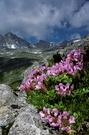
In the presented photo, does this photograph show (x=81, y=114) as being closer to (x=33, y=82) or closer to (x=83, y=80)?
(x=83, y=80)

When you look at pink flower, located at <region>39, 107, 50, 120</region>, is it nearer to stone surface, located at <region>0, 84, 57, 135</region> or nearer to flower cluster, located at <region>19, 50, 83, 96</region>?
stone surface, located at <region>0, 84, 57, 135</region>

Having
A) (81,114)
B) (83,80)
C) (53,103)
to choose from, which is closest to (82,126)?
(81,114)

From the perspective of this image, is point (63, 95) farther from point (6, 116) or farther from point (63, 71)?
point (6, 116)

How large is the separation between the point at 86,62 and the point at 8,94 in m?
4.66

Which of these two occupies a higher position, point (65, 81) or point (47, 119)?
point (65, 81)

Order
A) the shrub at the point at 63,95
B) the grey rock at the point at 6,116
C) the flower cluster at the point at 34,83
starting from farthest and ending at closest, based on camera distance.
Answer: the flower cluster at the point at 34,83
the grey rock at the point at 6,116
the shrub at the point at 63,95

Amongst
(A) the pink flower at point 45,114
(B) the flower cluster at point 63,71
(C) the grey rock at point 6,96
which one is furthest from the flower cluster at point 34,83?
(A) the pink flower at point 45,114

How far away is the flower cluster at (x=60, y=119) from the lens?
8.07 meters

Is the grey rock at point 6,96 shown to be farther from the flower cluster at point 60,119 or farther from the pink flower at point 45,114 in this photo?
the flower cluster at point 60,119

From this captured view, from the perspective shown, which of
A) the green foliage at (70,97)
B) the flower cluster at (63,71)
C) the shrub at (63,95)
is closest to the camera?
the shrub at (63,95)

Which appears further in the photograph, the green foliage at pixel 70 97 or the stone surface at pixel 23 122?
the green foliage at pixel 70 97

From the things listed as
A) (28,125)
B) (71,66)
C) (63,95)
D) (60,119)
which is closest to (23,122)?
(28,125)

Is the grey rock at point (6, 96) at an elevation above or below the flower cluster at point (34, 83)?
below

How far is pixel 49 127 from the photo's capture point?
28.0ft
